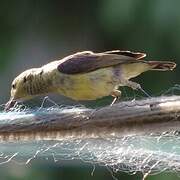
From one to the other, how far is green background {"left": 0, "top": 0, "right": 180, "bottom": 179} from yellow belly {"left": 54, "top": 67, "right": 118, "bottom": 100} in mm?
1618

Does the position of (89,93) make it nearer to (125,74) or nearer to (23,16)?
(125,74)

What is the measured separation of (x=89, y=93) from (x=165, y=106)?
3.55 ft

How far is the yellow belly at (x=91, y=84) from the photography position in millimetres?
2857

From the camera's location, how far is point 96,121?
1.91 meters

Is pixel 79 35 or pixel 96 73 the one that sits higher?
pixel 96 73

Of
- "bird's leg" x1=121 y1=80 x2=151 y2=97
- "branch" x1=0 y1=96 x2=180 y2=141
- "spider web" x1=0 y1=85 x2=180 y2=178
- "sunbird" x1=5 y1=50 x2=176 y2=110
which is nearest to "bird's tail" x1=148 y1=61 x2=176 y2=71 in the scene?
"sunbird" x1=5 y1=50 x2=176 y2=110

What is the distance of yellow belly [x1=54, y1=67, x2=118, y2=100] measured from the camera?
112 inches

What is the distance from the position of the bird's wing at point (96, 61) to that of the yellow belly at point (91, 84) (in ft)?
0.06

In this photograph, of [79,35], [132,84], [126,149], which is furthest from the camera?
[79,35]

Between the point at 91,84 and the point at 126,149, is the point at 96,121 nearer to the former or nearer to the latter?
the point at 126,149

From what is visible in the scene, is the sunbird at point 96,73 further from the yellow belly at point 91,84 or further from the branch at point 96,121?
the branch at point 96,121

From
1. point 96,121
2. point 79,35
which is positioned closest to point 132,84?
point 96,121

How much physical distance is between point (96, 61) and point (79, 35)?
125 inches

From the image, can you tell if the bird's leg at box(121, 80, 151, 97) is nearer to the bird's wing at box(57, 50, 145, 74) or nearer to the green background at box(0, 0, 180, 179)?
the bird's wing at box(57, 50, 145, 74)
